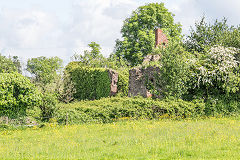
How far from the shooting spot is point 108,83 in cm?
3166

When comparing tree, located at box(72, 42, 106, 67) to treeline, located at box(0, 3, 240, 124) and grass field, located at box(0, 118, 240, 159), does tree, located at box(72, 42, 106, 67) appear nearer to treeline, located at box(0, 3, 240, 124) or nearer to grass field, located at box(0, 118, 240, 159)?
treeline, located at box(0, 3, 240, 124)

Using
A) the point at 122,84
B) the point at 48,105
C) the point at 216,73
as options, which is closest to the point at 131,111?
the point at 48,105

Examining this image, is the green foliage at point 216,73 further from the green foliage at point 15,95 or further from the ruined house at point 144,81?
the green foliage at point 15,95

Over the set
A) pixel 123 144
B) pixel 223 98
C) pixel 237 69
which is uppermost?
pixel 237 69

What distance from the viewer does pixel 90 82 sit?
1364 inches

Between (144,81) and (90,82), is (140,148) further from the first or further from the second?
(90,82)

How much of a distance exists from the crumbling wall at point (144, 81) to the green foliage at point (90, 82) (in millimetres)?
5057

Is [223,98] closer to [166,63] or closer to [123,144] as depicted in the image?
[166,63]

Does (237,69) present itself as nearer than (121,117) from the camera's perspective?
No

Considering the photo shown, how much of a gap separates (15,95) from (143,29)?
25.2 metres

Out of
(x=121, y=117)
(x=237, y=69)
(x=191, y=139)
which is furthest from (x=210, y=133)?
(x=237, y=69)

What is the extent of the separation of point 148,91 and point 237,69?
302 inches

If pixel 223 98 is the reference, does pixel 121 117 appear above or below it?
below

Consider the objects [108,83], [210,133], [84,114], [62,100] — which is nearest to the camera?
[210,133]
